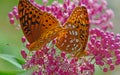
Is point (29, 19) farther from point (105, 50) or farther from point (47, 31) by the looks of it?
point (105, 50)

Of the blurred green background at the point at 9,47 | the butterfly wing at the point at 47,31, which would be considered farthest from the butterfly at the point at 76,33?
the blurred green background at the point at 9,47

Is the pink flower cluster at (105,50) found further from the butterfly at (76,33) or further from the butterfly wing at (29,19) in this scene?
the butterfly wing at (29,19)

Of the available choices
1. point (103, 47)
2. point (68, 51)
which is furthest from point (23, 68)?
point (103, 47)

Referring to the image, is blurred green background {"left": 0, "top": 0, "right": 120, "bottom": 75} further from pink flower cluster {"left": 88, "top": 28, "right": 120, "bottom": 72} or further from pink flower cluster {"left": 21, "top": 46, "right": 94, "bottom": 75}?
pink flower cluster {"left": 88, "top": 28, "right": 120, "bottom": 72}

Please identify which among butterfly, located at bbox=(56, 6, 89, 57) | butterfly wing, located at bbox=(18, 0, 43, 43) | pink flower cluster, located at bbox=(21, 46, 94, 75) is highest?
butterfly wing, located at bbox=(18, 0, 43, 43)

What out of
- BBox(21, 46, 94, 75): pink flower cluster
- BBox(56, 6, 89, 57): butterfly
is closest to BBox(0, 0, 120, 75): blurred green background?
BBox(21, 46, 94, 75): pink flower cluster

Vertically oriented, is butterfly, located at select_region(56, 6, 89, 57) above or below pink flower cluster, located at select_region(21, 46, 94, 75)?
above
